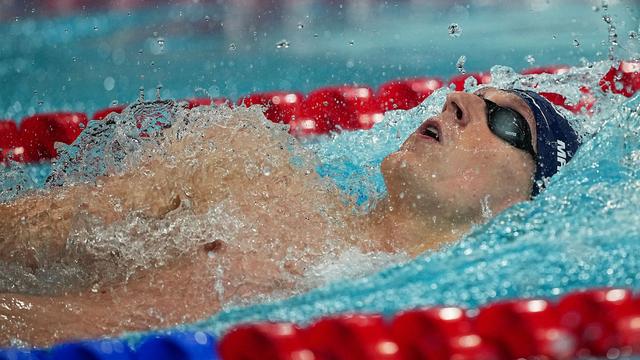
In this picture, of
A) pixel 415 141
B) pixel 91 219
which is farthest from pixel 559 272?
pixel 91 219

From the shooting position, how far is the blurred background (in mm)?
4086

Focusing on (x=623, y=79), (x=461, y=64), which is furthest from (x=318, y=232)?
(x=461, y=64)

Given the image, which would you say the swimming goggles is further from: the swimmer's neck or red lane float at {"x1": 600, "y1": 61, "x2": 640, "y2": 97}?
red lane float at {"x1": 600, "y1": 61, "x2": 640, "y2": 97}

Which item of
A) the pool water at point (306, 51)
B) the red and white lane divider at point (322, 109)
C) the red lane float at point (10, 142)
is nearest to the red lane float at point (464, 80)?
the red and white lane divider at point (322, 109)

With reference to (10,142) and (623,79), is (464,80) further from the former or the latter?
(10,142)

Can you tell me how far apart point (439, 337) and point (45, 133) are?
2434 mm

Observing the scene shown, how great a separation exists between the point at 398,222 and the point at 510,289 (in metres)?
0.41

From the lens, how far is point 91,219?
1.83 m

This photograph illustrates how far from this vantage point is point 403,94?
11.2 feet

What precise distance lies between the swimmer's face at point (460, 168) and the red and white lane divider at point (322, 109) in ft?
4.47

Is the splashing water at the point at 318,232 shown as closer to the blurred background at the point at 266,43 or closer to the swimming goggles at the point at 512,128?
the swimming goggles at the point at 512,128

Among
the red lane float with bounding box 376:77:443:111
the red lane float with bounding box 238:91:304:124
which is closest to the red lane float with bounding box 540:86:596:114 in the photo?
the red lane float with bounding box 376:77:443:111

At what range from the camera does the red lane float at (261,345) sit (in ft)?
3.69

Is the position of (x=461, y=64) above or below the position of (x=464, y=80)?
above
